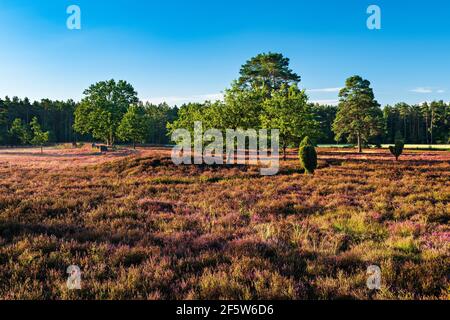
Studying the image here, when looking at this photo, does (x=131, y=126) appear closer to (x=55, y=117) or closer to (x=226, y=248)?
(x=226, y=248)

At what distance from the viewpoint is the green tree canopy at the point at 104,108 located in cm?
6131

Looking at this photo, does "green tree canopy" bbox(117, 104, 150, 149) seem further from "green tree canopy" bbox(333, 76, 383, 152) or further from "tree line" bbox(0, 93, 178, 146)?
"green tree canopy" bbox(333, 76, 383, 152)

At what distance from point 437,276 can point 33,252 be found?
8128mm

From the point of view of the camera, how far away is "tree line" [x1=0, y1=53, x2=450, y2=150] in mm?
34969

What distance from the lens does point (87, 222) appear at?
8.81 m

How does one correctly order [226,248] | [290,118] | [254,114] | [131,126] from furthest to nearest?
[131,126] < [254,114] < [290,118] < [226,248]

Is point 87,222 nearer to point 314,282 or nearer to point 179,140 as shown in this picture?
point 314,282

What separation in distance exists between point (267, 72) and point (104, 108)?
120ft

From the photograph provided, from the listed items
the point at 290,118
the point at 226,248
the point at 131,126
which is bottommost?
the point at 226,248

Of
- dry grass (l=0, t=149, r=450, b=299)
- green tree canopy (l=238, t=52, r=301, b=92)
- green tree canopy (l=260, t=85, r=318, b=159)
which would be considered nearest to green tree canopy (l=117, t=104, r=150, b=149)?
green tree canopy (l=238, t=52, r=301, b=92)

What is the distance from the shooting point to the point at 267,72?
172ft

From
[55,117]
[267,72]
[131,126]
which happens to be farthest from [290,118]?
[55,117]

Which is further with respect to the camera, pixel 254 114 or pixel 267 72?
pixel 267 72

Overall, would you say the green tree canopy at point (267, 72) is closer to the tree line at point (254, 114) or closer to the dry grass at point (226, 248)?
the tree line at point (254, 114)
